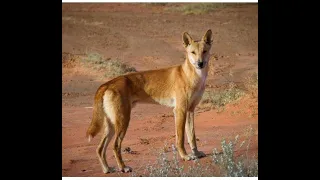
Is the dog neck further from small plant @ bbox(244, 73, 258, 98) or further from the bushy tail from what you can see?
small plant @ bbox(244, 73, 258, 98)

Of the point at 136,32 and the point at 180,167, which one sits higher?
the point at 136,32

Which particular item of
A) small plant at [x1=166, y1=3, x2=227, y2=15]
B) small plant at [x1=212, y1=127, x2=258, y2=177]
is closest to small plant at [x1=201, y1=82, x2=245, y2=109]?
small plant at [x1=212, y1=127, x2=258, y2=177]

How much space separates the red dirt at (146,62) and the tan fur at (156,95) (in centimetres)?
48

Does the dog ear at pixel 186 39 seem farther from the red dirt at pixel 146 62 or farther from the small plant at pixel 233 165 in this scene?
the red dirt at pixel 146 62

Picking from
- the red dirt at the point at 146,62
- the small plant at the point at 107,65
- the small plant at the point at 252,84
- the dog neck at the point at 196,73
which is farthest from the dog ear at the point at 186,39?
the small plant at the point at 107,65

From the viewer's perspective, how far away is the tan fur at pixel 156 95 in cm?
683

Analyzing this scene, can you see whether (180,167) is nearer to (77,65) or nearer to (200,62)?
(200,62)

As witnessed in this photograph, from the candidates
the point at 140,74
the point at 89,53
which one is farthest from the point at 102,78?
the point at 140,74

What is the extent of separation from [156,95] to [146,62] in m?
9.27

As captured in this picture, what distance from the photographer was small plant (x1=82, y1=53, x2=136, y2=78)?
14539mm

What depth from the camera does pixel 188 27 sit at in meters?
21.1

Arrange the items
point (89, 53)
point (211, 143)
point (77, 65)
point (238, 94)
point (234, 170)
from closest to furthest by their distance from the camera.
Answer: point (234, 170) → point (211, 143) → point (238, 94) → point (77, 65) → point (89, 53)

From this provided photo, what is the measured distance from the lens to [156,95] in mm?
7332

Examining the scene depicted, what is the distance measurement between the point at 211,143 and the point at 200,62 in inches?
71.3
